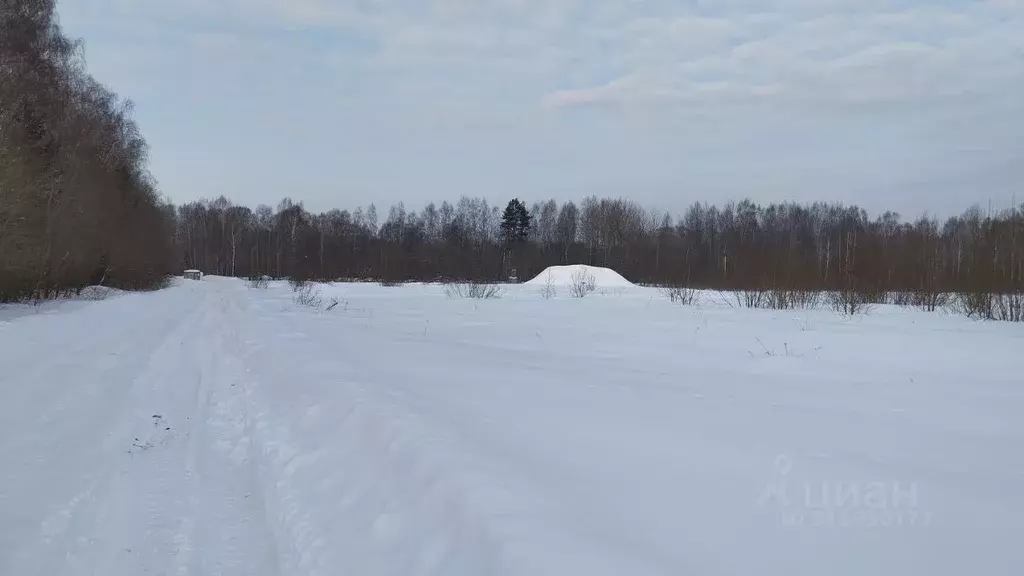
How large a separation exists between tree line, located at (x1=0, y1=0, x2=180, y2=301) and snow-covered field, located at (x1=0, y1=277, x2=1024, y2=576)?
42.8 ft

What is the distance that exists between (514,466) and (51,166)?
24505 mm

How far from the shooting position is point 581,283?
35.7 meters

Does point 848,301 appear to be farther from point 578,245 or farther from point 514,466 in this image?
point 578,245

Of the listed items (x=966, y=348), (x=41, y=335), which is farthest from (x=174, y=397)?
(x=966, y=348)

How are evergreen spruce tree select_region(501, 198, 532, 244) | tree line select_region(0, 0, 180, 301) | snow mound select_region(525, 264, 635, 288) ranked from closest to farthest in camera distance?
tree line select_region(0, 0, 180, 301) < snow mound select_region(525, 264, 635, 288) < evergreen spruce tree select_region(501, 198, 532, 244)

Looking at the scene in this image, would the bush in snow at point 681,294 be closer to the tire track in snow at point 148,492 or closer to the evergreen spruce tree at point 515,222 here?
the tire track in snow at point 148,492

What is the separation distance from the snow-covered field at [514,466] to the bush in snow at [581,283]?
2345 cm

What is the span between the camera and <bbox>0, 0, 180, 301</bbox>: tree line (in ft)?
57.6

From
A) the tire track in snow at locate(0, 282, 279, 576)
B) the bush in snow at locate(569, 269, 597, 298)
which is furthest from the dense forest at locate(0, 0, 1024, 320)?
the tire track in snow at locate(0, 282, 279, 576)

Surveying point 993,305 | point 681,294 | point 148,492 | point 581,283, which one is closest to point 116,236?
point 581,283

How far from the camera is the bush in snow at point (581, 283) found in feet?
106

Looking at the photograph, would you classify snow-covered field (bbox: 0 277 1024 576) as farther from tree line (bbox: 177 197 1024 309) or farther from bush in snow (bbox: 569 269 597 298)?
bush in snow (bbox: 569 269 597 298)

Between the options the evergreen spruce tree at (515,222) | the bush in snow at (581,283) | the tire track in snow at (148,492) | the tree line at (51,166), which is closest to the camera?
the tire track in snow at (148,492)

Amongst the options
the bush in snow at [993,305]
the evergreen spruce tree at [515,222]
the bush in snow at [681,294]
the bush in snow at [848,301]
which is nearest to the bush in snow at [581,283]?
the bush in snow at [681,294]
